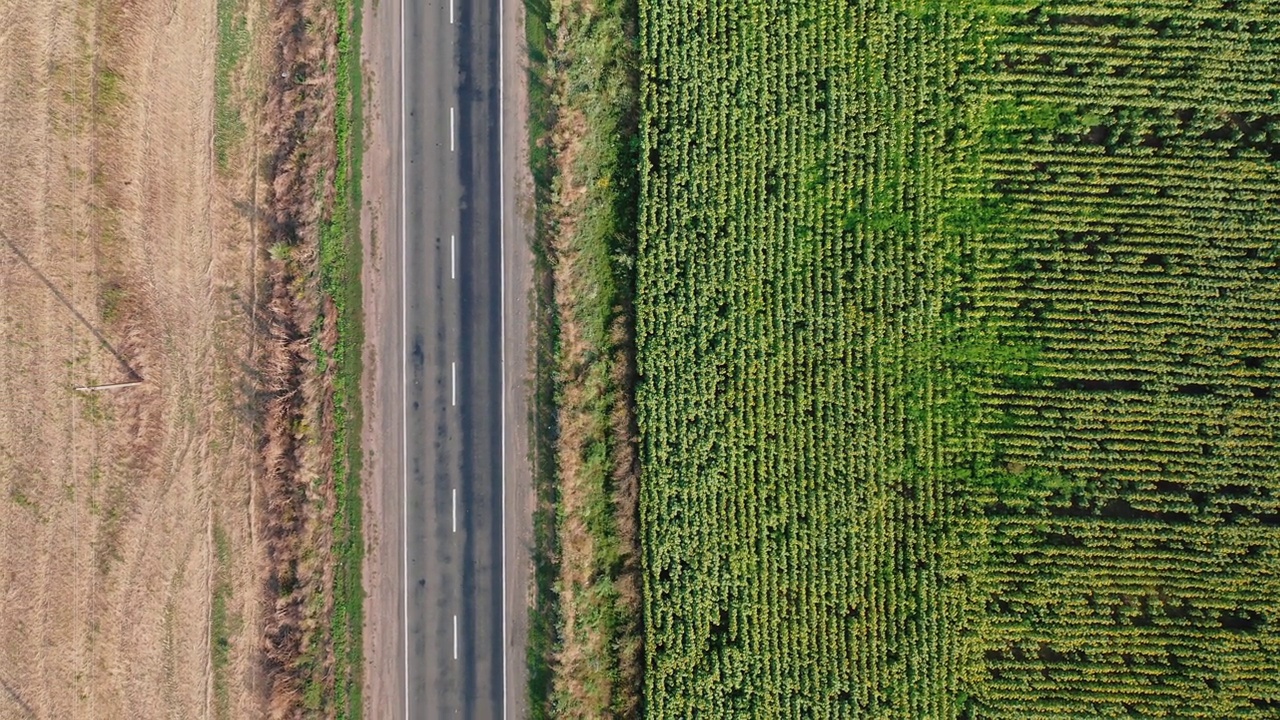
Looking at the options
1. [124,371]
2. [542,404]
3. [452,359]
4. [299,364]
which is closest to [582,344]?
[542,404]

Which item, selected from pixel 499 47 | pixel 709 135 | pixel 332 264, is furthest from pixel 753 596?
pixel 499 47

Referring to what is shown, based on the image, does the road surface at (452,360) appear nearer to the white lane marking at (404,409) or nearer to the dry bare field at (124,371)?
the white lane marking at (404,409)

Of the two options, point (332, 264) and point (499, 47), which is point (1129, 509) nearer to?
point (499, 47)

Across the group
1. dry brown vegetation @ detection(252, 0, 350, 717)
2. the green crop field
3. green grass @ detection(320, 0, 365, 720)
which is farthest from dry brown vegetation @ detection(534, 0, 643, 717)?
dry brown vegetation @ detection(252, 0, 350, 717)

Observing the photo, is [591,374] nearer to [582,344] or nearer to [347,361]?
[582,344]

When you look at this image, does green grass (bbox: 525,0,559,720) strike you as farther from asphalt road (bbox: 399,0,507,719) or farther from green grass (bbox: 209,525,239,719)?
green grass (bbox: 209,525,239,719)

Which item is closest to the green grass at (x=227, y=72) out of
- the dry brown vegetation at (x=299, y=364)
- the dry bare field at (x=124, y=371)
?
the dry bare field at (x=124, y=371)
